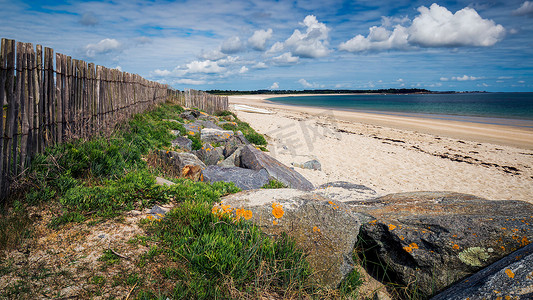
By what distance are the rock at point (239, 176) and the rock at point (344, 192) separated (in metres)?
1.51

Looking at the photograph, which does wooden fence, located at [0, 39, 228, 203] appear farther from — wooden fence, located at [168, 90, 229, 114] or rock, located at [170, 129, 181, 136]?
wooden fence, located at [168, 90, 229, 114]

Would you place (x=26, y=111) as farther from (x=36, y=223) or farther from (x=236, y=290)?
(x=236, y=290)

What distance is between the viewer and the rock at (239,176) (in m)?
5.45

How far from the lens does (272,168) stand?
689cm

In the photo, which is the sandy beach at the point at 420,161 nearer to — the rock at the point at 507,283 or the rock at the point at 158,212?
the rock at the point at 158,212

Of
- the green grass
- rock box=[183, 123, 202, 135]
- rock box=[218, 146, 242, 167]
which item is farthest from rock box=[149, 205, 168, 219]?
rock box=[183, 123, 202, 135]

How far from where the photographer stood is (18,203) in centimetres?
332

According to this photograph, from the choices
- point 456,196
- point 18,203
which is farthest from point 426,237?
point 18,203

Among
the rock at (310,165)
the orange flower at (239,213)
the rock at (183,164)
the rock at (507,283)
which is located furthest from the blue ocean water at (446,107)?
the orange flower at (239,213)

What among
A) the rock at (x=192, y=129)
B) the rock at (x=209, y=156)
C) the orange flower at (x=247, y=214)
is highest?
the rock at (x=192, y=129)

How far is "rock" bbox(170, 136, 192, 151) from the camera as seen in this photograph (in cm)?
829

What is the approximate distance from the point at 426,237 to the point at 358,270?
855mm

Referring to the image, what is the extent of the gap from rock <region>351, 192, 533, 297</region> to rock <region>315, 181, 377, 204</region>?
2.35m

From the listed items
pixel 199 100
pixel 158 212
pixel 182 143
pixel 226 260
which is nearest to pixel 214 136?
pixel 182 143
